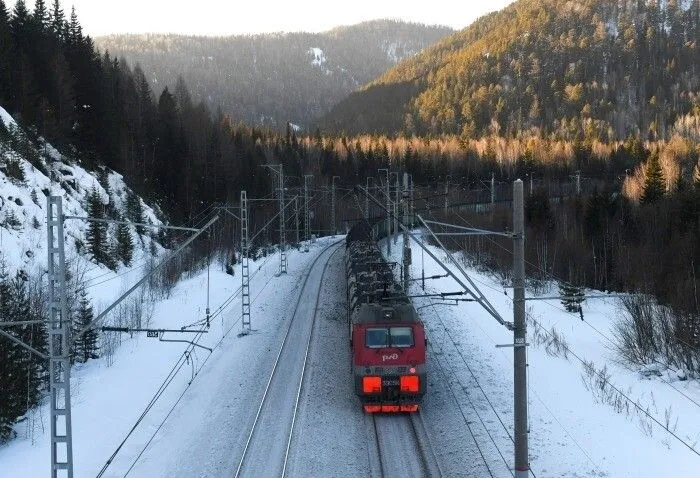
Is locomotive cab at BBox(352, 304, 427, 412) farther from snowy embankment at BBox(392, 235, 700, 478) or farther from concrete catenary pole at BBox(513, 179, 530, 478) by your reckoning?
concrete catenary pole at BBox(513, 179, 530, 478)

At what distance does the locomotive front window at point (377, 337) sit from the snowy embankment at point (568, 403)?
2583 mm

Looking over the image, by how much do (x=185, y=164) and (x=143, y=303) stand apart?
121 ft

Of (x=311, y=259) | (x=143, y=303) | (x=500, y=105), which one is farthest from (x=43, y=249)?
(x=500, y=105)

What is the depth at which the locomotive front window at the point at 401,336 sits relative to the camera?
60.6 ft

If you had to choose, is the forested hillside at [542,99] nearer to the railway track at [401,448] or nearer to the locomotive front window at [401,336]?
the locomotive front window at [401,336]

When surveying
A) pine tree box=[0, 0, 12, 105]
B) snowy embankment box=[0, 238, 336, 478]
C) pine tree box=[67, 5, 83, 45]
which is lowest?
snowy embankment box=[0, 238, 336, 478]

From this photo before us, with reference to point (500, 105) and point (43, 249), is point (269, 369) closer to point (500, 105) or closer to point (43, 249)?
point (43, 249)

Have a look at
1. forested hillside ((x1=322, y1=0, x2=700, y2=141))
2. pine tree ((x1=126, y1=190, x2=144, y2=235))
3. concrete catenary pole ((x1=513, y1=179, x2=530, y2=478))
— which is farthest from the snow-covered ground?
forested hillside ((x1=322, y1=0, x2=700, y2=141))

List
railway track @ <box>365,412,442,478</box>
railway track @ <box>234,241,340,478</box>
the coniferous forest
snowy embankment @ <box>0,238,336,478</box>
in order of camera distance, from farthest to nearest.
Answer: the coniferous forest → snowy embankment @ <box>0,238,336,478</box> → railway track @ <box>234,241,340,478</box> → railway track @ <box>365,412,442,478</box>

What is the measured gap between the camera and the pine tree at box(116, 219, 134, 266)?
4538 cm

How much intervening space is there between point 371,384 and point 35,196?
29815 millimetres

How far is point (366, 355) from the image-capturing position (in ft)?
60.1

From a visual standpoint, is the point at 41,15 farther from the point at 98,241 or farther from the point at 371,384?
the point at 371,384

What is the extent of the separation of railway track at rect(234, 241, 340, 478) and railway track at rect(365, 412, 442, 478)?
91.3 inches
